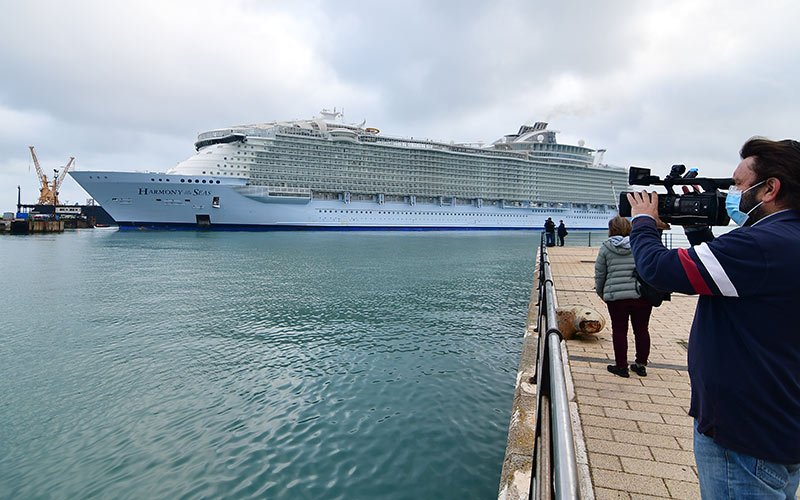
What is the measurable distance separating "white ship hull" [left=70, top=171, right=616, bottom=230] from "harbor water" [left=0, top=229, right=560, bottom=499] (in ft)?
126

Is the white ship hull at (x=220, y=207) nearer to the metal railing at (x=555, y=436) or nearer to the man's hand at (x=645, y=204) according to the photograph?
the metal railing at (x=555, y=436)

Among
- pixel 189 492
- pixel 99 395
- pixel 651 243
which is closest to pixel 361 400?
pixel 189 492

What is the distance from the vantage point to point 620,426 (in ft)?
11.8

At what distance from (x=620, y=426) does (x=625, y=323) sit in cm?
146

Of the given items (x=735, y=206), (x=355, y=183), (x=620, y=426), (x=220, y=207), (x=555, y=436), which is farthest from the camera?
(x=355, y=183)

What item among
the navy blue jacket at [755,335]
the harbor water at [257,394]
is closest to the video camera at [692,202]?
the navy blue jacket at [755,335]

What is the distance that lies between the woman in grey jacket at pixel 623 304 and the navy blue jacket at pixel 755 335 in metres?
3.16

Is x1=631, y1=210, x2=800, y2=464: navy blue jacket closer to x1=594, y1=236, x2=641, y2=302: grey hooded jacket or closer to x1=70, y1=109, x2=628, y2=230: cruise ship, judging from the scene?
x1=594, y1=236, x2=641, y2=302: grey hooded jacket

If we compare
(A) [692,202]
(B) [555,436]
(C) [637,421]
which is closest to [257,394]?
(C) [637,421]

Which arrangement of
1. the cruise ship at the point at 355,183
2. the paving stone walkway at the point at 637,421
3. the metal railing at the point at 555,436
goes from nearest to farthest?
the metal railing at the point at 555,436
the paving stone walkway at the point at 637,421
the cruise ship at the point at 355,183

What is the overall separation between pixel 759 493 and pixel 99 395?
7339 millimetres

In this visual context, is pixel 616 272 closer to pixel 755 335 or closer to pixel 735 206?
pixel 735 206

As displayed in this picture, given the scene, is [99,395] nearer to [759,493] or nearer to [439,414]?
[439,414]

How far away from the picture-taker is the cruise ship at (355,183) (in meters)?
48.5
